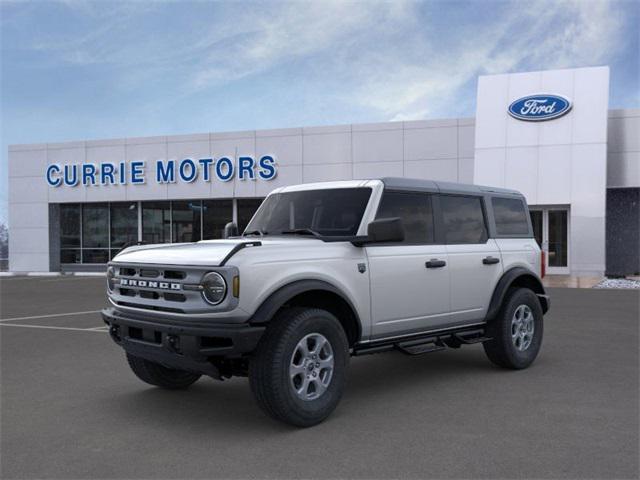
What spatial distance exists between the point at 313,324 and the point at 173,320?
107cm

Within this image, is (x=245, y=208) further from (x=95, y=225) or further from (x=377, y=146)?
(x=95, y=225)

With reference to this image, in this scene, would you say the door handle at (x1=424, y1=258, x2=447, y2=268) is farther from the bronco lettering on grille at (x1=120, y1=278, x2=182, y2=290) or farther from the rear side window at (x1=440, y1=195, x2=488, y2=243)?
the bronco lettering on grille at (x1=120, y1=278, x2=182, y2=290)

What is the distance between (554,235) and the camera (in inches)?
909

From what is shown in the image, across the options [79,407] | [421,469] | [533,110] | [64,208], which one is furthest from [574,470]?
[64,208]

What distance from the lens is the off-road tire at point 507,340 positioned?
21.9ft

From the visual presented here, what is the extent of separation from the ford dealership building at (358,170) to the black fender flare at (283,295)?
18768mm

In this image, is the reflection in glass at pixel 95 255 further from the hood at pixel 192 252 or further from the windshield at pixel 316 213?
the hood at pixel 192 252

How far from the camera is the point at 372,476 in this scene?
379 centimetres

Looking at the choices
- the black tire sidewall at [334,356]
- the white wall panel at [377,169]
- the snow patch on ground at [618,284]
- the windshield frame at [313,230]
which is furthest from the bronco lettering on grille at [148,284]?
the white wall panel at [377,169]

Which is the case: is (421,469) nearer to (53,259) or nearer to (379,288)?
(379,288)

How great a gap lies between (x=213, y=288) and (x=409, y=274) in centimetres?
200

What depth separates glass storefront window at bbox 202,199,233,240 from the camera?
28031 millimetres

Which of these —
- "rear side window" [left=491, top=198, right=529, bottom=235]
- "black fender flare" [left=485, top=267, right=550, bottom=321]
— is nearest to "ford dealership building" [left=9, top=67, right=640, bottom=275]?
"rear side window" [left=491, top=198, right=529, bottom=235]

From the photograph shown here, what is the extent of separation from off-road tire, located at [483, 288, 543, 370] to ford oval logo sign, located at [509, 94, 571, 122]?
16.8 meters
